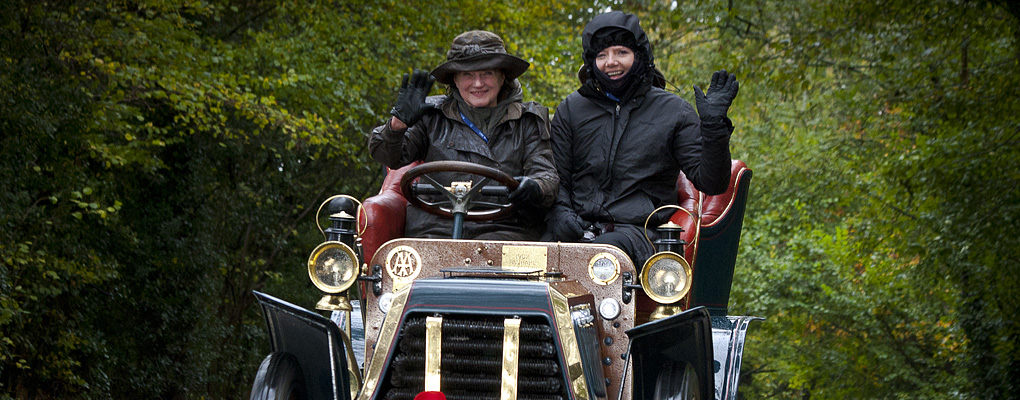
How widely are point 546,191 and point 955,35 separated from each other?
24.7 ft

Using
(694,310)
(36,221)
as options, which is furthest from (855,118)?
(694,310)

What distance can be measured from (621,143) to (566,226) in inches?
26.7

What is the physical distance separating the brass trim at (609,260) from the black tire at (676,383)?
465 mm

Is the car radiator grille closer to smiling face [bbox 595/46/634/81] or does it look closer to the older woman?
the older woman

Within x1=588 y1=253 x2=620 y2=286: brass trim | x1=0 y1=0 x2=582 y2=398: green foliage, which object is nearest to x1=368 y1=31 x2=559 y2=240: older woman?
x1=588 y1=253 x2=620 y2=286: brass trim

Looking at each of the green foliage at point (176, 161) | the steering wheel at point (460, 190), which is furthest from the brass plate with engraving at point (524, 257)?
the green foliage at point (176, 161)

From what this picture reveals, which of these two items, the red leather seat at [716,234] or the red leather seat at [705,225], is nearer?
the red leather seat at [705,225]

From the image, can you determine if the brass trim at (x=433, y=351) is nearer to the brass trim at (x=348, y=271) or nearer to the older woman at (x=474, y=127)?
the brass trim at (x=348, y=271)

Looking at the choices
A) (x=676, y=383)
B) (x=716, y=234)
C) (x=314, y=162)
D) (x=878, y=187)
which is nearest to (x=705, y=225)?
(x=716, y=234)

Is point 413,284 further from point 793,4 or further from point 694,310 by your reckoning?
point 793,4

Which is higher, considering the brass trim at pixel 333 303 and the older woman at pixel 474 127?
the older woman at pixel 474 127

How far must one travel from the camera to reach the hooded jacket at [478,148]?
5.18 m

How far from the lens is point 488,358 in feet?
12.1

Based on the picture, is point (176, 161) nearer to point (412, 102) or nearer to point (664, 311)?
point (412, 102)
